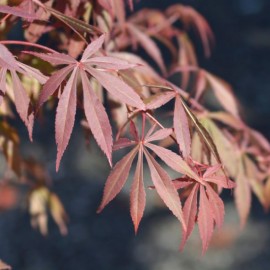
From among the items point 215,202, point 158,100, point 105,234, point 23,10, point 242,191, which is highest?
point 23,10

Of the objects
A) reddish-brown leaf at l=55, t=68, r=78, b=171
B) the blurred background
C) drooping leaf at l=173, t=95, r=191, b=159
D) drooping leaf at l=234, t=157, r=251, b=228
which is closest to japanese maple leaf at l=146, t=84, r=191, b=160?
drooping leaf at l=173, t=95, r=191, b=159

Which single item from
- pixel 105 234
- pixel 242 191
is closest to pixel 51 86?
pixel 242 191

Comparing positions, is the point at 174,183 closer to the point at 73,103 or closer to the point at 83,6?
the point at 73,103

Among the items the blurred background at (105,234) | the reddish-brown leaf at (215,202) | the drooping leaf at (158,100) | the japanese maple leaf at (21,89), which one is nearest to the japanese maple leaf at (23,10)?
the japanese maple leaf at (21,89)

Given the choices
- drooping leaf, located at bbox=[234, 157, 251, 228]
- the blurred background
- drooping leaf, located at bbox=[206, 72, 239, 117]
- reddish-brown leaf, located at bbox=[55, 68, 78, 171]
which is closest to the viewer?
reddish-brown leaf, located at bbox=[55, 68, 78, 171]

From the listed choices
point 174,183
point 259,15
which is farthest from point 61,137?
point 259,15

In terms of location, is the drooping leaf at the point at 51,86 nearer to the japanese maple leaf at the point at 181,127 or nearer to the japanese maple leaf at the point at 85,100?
the japanese maple leaf at the point at 85,100

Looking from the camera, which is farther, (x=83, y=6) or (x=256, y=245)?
(x=256, y=245)

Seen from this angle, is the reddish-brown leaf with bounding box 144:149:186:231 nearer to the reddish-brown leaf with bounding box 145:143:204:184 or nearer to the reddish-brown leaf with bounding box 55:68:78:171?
the reddish-brown leaf with bounding box 145:143:204:184

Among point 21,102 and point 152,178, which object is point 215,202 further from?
point 21,102

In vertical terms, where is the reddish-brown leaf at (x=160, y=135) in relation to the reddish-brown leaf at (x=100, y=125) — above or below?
below

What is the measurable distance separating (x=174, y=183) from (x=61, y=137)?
0.55 ft

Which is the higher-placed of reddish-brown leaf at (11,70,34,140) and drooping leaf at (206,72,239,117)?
reddish-brown leaf at (11,70,34,140)

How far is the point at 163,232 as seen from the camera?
2.60 metres
